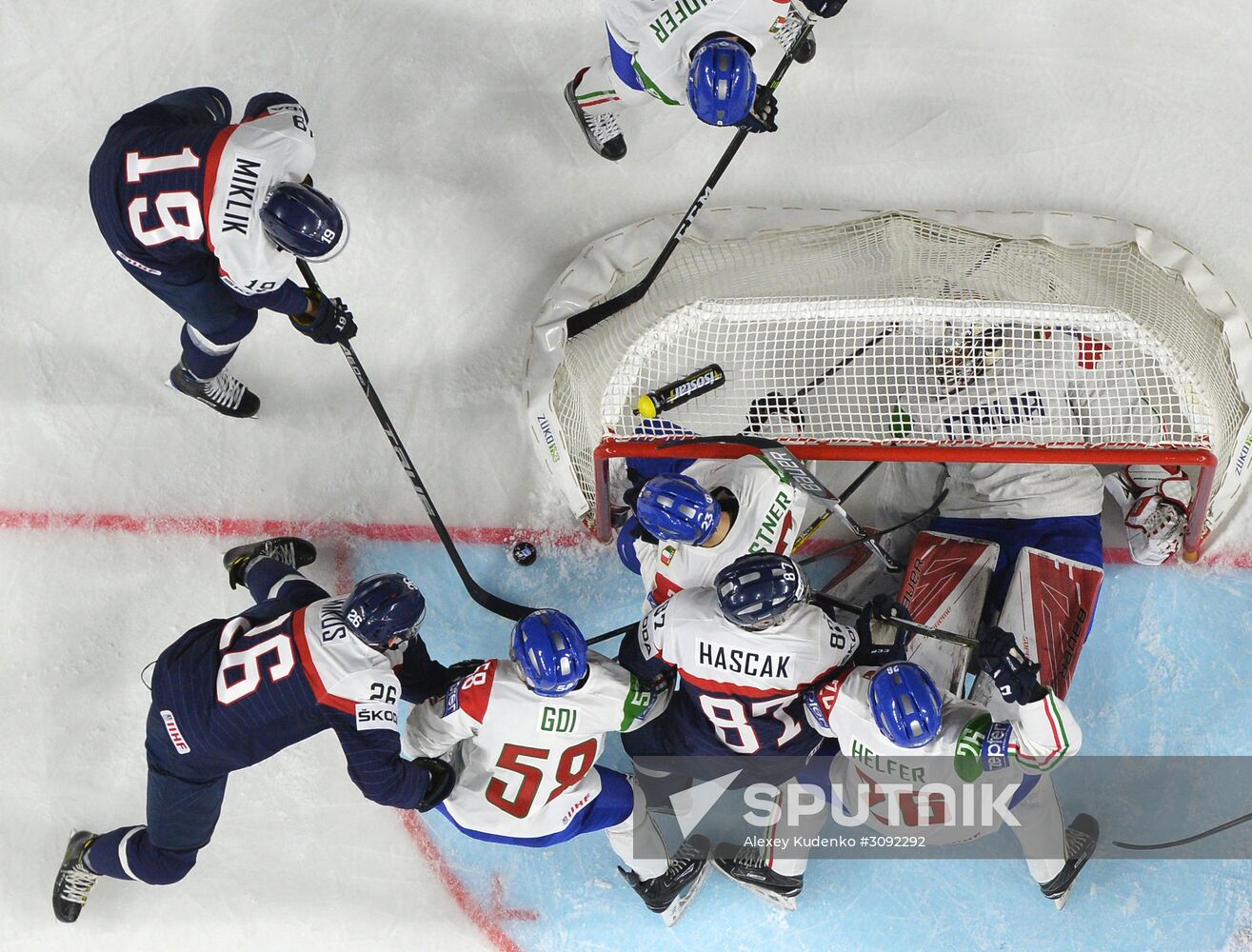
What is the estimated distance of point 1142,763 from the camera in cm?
358

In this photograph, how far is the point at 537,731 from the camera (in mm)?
2801

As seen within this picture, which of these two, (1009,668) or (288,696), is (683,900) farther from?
(288,696)

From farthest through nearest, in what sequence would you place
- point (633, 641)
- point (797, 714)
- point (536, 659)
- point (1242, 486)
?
point (1242, 486) → point (633, 641) → point (797, 714) → point (536, 659)

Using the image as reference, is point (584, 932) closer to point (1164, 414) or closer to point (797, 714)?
point (797, 714)

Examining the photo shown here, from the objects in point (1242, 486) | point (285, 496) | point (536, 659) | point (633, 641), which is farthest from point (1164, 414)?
point (285, 496)

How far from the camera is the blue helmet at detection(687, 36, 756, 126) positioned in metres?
2.77

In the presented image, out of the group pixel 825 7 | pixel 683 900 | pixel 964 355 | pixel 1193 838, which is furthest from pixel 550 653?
pixel 1193 838

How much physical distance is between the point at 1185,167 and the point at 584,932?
11.9 ft

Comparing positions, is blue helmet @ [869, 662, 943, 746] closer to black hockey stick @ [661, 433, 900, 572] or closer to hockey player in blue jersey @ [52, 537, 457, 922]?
black hockey stick @ [661, 433, 900, 572]

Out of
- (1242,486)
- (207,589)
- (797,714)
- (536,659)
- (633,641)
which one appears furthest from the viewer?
(207,589)

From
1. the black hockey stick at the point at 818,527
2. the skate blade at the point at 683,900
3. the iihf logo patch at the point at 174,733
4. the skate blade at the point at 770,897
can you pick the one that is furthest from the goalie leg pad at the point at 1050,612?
the iihf logo patch at the point at 174,733

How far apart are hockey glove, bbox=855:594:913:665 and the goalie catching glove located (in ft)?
3.36

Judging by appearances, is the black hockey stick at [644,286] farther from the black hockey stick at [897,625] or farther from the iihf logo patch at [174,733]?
the iihf logo patch at [174,733]

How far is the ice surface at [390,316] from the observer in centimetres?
363
